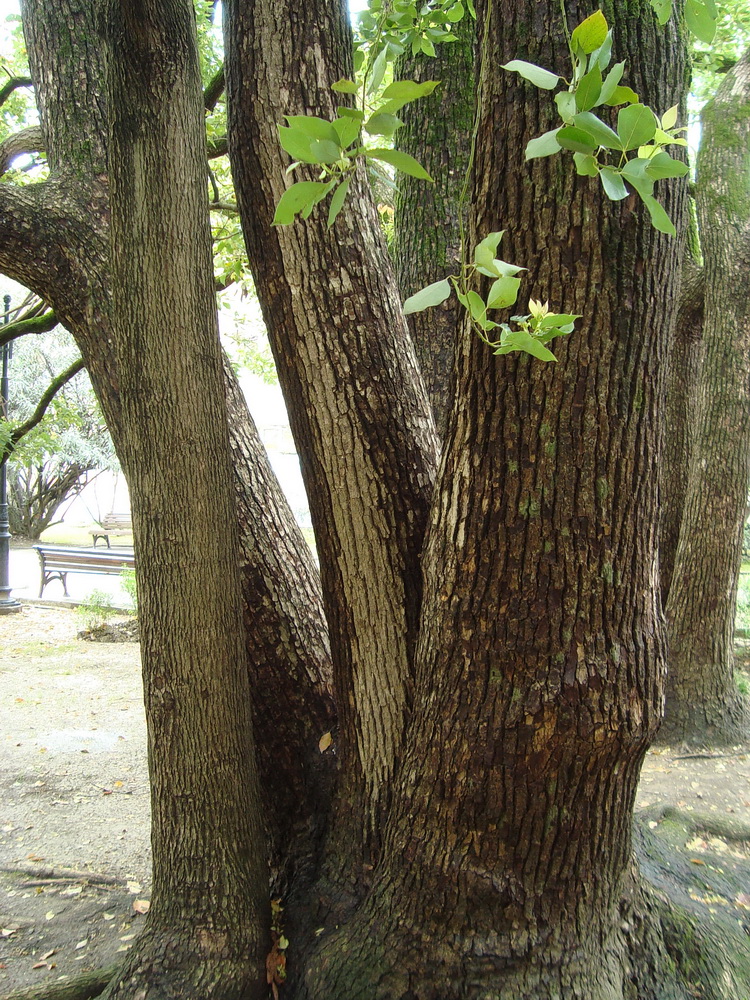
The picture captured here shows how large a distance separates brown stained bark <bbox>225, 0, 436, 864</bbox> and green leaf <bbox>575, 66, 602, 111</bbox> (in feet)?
4.17

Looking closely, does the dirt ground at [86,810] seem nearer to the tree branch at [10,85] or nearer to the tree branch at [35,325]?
the tree branch at [35,325]

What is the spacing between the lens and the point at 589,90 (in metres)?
1.08

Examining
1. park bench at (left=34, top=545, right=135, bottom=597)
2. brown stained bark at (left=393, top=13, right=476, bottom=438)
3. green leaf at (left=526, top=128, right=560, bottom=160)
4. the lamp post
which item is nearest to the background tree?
park bench at (left=34, top=545, right=135, bottom=597)

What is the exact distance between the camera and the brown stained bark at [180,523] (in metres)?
2.28

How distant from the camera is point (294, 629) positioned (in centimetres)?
279

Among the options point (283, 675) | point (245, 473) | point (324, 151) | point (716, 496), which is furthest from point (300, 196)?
point (716, 496)

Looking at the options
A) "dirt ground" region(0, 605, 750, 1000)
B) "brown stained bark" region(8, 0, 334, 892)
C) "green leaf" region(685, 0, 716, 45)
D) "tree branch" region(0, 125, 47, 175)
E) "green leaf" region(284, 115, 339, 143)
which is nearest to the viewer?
"green leaf" region(284, 115, 339, 143)

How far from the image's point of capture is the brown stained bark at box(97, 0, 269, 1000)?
7.47ft

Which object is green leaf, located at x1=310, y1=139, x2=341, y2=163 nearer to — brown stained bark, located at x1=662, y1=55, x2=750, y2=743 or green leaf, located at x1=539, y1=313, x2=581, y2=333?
green leaf, located at x1=539, y1=313, x2=581, y2=333

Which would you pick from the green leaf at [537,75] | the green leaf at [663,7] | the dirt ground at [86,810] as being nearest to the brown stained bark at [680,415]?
the dirt ground at [86,810]

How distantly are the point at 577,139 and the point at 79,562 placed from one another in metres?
12.4

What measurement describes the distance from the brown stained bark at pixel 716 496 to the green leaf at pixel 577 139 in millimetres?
4613

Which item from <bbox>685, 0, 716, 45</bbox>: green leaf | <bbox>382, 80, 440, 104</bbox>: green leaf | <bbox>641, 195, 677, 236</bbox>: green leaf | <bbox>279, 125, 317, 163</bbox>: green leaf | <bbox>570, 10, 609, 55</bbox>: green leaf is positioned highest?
<bbox>685, 0, 716, 45</bbox>: green leaf

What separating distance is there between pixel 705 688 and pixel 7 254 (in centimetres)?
491
